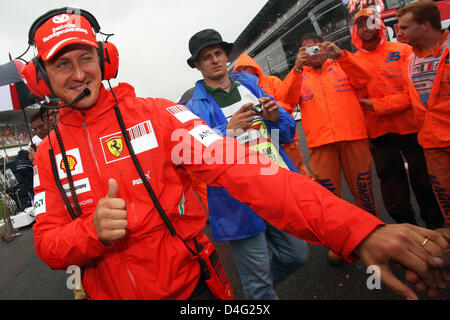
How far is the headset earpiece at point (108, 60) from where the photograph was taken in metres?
1.31

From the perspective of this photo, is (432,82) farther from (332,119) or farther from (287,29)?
(287,29)

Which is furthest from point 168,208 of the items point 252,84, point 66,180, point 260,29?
point 260,29

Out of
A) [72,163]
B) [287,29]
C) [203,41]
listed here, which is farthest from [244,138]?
[287,29]

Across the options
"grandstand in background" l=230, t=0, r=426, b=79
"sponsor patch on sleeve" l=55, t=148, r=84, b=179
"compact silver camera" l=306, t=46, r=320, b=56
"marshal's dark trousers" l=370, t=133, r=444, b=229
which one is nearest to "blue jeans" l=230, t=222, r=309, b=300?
"sponsor patch on sleeve" l=55, t=148, r=84, b=179

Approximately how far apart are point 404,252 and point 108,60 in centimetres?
143

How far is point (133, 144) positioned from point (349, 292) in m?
2.12

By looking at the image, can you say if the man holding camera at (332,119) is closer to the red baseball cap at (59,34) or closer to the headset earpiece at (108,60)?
the headset earpiece at (108,60)

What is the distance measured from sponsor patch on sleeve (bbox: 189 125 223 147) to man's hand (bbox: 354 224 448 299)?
656 mm

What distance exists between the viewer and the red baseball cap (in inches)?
44.3

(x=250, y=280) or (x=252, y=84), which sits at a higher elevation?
(x=252, y=84)

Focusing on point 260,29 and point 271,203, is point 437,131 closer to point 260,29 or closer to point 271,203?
point 271,203

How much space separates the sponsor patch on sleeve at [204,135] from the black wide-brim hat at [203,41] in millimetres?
1270
